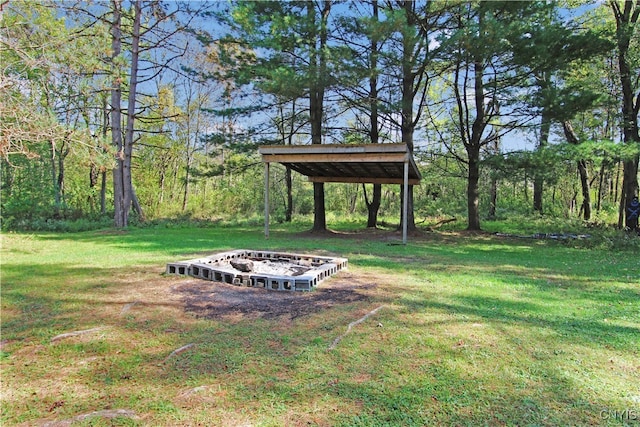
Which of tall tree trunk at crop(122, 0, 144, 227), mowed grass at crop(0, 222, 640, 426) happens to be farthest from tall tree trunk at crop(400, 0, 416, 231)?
tall tree trunk at crop(122, 0, 144, 227)

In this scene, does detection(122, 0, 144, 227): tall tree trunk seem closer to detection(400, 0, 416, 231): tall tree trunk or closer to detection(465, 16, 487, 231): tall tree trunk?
detection(400, 0, 416, 231): tall tree trunk

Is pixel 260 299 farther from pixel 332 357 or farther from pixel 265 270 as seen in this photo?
pixel 332 357

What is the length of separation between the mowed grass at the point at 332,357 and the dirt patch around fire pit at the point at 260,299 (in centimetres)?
12

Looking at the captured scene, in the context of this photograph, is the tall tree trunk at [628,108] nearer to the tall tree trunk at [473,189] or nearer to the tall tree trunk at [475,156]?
the tall tree trunk at [475,156]

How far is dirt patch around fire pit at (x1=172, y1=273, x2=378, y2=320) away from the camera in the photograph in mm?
3242

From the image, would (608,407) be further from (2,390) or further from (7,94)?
(7,94)

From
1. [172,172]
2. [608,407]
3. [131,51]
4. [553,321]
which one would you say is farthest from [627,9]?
[172,172]

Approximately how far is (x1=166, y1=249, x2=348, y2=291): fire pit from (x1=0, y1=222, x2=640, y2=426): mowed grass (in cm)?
42

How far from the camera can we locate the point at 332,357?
7.71 feet

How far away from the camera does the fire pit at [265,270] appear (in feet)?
13.2

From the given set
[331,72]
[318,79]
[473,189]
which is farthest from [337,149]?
[473,189]

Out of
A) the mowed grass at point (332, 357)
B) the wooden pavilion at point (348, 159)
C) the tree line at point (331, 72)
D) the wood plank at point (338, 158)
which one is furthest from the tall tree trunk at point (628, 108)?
the mowed grass at point (332, 357)

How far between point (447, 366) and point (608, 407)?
30.9 inches

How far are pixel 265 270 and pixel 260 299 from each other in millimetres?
1114
